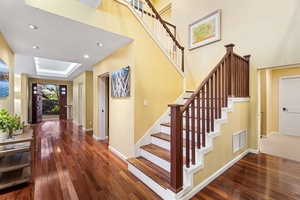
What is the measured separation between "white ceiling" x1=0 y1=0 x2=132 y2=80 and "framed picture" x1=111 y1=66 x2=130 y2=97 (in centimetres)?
60

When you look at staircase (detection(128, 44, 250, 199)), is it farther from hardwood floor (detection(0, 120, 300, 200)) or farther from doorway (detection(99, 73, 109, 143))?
doorway (detection(99, 73, 109, 143))

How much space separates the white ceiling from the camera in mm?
2098

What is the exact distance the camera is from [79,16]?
2.31 metres

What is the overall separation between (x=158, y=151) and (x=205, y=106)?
4.03ft

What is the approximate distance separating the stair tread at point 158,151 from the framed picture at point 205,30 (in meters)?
3.08

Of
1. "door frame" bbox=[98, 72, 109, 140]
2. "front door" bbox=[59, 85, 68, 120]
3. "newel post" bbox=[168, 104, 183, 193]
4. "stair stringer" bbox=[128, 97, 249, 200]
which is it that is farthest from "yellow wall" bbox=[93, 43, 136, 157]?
"front door" bbox=[59, 85, 68, 120]

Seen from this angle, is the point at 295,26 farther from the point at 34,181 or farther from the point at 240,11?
the point at 34,181

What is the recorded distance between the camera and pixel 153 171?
232 cm

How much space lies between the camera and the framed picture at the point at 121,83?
3.09 m

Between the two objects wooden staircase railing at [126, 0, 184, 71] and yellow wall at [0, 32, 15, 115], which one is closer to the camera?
yellow wall at [0, 32, 15, 115]

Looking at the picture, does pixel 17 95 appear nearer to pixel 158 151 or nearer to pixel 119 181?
pixel 119 181

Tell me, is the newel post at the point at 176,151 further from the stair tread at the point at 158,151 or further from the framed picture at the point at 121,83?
the framed picture at the point at 121,83

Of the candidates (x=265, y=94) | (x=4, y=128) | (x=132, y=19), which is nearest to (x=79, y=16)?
(x=132, y=19)

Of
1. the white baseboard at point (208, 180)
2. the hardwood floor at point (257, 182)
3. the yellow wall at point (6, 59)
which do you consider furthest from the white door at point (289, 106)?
the yellow wall at point (6, 59)
